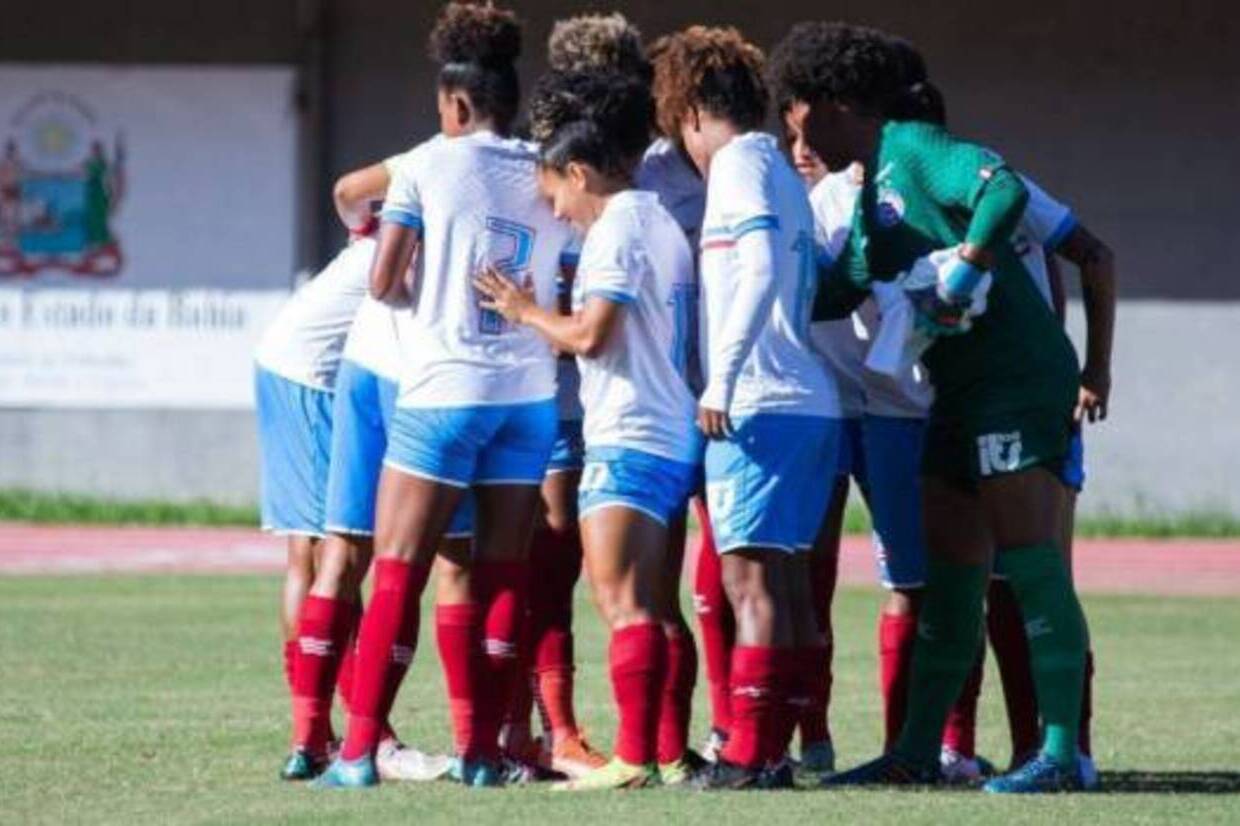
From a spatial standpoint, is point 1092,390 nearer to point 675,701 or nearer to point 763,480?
point 763,480

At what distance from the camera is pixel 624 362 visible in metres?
9.18

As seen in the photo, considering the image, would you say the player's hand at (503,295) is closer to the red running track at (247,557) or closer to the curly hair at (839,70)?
the curly hair at (839,70)

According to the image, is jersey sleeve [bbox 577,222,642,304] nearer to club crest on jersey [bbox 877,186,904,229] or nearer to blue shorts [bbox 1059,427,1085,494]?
club crest on jersey [bbox 877,186,904,229]

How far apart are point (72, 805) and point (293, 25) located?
16368 millimetres

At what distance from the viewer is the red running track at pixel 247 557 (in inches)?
801

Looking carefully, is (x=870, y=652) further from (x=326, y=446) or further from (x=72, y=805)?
(x=72, y=805)

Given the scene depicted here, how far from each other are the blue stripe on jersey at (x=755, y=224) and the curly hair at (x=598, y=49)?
0.77 meters

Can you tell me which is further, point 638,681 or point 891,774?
point 891,774

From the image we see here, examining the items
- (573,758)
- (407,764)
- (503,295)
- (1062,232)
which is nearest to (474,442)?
(503,295)

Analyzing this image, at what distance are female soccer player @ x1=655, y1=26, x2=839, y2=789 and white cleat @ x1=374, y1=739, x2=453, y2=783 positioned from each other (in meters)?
0.91

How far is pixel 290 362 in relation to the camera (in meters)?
10.2

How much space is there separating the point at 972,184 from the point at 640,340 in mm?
1021

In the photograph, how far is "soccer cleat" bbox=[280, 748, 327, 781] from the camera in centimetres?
958

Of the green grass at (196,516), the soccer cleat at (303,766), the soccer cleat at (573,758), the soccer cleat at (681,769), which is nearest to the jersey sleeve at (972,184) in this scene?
the soccer cleat at (681,769)
